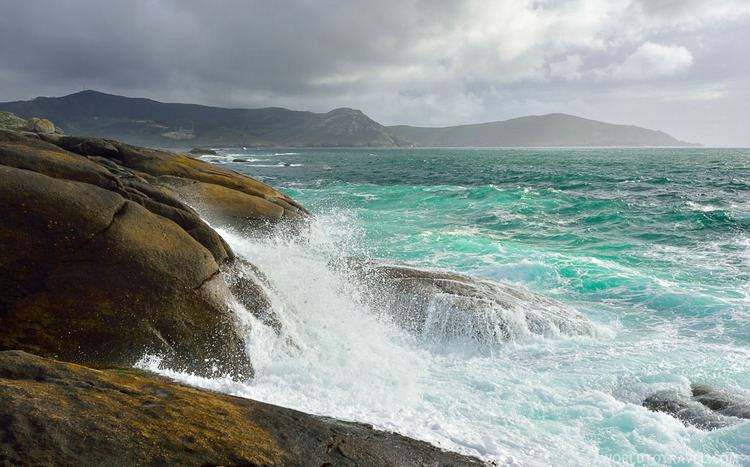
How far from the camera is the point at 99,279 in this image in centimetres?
622

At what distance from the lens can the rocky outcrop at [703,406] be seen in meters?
6.35

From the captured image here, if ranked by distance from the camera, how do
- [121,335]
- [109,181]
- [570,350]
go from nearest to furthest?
[121,335] < [109,181] < [570,350]

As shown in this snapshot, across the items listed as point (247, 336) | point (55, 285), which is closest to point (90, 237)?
point (55, 285)

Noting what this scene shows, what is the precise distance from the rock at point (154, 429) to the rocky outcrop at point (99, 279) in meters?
1.90

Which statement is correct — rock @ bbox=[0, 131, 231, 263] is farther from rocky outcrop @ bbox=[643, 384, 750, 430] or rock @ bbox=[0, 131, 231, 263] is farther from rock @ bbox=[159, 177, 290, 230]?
rocky outcrop @ bbox=[643, 384, 750, 430]

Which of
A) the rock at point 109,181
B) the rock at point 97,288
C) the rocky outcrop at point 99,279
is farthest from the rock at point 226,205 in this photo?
the rock at point 97,288

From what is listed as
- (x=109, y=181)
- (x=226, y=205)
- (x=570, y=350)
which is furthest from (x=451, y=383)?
(x=226, y=205)

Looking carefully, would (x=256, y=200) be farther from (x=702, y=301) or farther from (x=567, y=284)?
(x=702, y=301)

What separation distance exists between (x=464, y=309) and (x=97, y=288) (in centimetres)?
640

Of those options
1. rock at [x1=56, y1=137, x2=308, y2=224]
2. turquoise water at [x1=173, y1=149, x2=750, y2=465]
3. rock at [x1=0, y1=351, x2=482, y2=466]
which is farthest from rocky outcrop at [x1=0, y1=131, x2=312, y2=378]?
rock at [x1=56, y1=137, x2=308, y2=224]

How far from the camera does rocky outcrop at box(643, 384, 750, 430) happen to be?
635cm

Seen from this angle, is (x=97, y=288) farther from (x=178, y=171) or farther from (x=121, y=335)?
(x=178, y=171)

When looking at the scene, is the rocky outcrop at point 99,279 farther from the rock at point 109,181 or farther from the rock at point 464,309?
the rock at point 464,309

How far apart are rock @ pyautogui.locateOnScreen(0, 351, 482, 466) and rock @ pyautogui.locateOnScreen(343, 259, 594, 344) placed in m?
4.80
